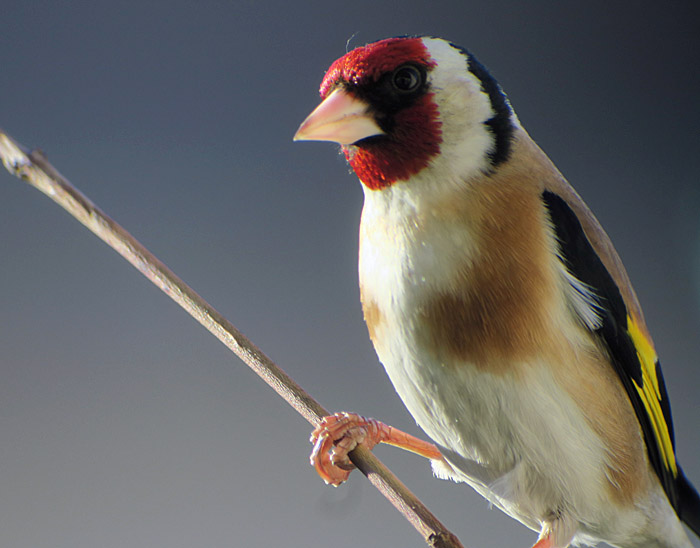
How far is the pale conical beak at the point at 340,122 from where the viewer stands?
54 centimetres

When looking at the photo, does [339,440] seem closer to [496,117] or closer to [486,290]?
[486,290]

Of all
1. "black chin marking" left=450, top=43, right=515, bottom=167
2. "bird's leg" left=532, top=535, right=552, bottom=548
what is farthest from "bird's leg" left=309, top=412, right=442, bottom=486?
"black chin marking" left=450, top=43, right=515, bottom=167

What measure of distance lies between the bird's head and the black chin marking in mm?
11

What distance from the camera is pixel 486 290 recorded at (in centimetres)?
57

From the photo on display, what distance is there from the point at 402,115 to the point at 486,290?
175mm

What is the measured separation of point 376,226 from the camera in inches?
23.9

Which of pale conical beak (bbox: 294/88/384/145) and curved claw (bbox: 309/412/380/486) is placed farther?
curved claw (bbox: 309/412/380/486)

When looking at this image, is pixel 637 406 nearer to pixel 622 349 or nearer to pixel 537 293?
pixel 622 349

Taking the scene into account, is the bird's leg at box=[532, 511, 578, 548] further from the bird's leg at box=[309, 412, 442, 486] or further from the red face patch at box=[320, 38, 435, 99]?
the red face patch at box=[320, 38, 435, 99]

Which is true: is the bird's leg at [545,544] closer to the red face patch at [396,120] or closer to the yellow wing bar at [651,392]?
the yellow wing bar at [651,392]

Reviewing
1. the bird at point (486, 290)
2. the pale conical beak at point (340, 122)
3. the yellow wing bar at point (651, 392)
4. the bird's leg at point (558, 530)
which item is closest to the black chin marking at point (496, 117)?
the bird at point (486, 290)

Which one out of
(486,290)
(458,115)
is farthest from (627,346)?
(458,115)

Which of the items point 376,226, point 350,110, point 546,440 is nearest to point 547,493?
point 546,440

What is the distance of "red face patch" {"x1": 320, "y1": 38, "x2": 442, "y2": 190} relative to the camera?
56cm
